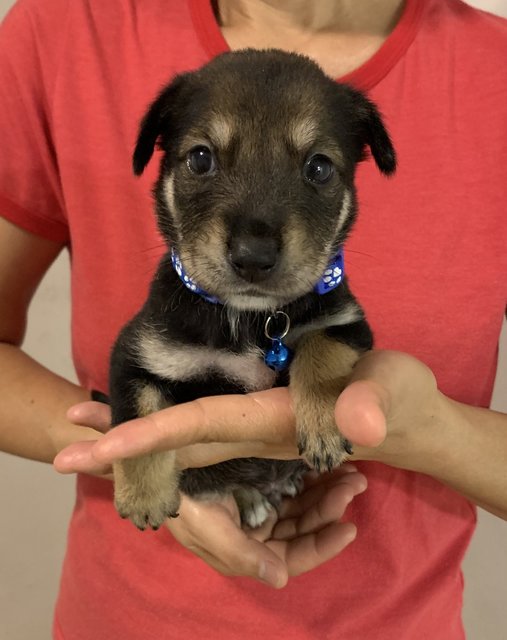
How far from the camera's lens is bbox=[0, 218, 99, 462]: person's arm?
1694 millimetres

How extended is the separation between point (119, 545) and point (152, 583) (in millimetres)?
141

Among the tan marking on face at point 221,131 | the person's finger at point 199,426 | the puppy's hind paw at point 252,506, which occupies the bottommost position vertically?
the puppy's hind paw at point 252,506

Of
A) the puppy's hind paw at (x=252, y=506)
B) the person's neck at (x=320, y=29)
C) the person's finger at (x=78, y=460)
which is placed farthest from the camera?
the person's neck at (x=320, y=29)

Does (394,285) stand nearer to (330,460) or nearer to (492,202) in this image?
(492,202)

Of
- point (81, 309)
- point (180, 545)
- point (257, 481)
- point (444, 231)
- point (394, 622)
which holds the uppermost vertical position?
point (444, 231)

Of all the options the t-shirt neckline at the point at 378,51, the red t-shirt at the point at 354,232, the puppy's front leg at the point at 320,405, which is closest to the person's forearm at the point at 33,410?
the red t-shirt at the point at 354,232

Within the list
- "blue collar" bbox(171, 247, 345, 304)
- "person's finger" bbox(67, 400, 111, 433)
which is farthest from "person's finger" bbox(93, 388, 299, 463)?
"person's finger" bbox(67, 400, 111, 433)

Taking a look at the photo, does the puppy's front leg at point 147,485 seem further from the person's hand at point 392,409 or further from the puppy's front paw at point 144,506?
the person's hand at point 392,409

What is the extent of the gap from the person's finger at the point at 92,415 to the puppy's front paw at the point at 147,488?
0.47 ft

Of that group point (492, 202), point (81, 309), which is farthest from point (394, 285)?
point (81, 309)

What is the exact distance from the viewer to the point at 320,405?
1169 mm

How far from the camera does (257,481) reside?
1.55 metres

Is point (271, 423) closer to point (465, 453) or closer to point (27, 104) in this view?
point (465, 453)

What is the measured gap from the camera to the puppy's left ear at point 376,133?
1445mm
